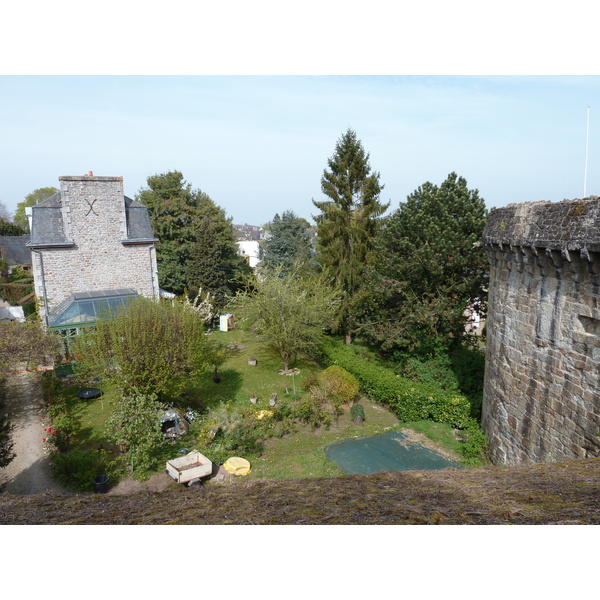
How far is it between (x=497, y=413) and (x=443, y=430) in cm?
341

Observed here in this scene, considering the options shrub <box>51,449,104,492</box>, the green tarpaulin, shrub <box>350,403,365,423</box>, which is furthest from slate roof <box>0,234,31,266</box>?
the green tarpaulin

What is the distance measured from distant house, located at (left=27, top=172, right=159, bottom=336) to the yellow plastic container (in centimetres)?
1107

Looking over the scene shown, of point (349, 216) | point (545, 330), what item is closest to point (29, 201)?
point (349, 216)

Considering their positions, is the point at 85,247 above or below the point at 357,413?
above

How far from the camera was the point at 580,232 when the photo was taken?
6293 mm

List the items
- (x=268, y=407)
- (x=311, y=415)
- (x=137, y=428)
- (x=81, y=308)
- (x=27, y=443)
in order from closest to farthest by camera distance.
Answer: (x=137, y=428) < (x=27, y=443) < (x=311, y=415) < (x=268, y=407) < (x=81, y=308)

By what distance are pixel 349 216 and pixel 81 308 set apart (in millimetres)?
13243

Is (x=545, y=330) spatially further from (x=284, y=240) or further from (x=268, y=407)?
(x=284, y=240)

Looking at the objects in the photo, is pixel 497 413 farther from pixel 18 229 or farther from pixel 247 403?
pixel 18 229

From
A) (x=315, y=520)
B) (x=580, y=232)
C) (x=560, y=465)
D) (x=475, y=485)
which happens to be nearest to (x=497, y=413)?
(x=560, y=465)

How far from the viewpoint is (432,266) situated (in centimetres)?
1528

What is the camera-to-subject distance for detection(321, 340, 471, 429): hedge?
13116 mm

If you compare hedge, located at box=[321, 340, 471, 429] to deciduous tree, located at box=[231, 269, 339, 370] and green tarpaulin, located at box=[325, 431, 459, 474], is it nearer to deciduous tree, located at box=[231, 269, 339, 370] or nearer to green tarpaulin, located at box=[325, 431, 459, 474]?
green tarpaulin, located at box=[325, 431, 459, 474]

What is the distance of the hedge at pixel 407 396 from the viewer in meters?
13.1
